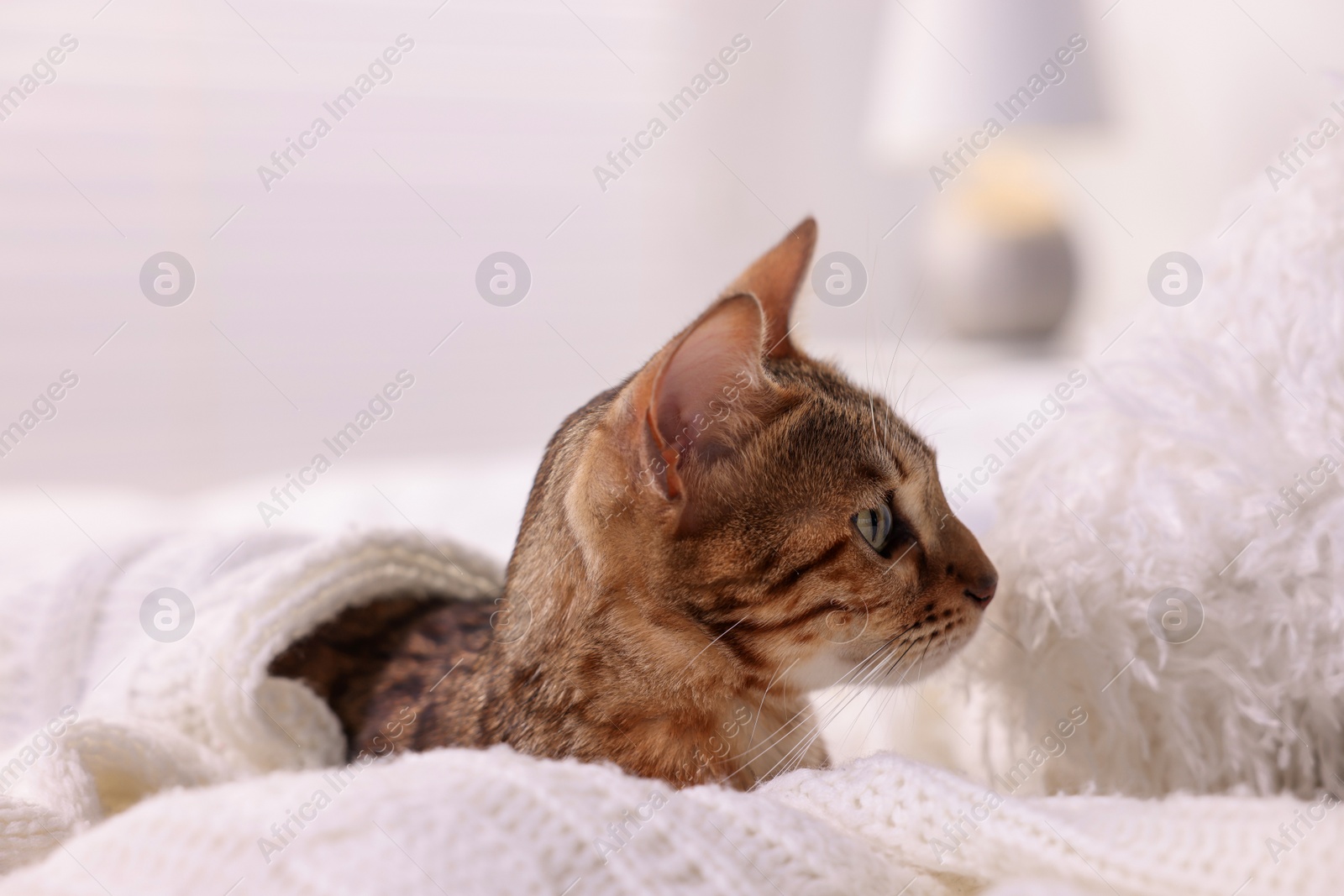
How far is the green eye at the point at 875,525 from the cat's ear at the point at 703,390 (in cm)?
12

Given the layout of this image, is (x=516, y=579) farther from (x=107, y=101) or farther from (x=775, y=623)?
(x=107, y=101)

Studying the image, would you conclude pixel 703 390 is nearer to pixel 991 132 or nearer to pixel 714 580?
pixel 714 580

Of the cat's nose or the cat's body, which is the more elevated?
the cat's nose

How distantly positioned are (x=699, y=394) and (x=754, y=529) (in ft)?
0.37

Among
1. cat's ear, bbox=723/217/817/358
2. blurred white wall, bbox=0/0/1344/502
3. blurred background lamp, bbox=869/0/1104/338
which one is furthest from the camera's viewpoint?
blurred white wall, bbox=0/0/1344/502

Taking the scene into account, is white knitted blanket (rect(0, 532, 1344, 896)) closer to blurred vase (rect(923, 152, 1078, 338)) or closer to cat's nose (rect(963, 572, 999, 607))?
cat's nose (rect(963, 572, 999, 607))

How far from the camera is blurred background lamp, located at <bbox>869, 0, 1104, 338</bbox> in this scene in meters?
3.03

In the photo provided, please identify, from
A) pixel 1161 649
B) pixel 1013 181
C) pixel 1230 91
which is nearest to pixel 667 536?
pixel 1161 649

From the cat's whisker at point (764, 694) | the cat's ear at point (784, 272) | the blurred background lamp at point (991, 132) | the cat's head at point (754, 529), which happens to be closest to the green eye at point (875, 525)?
the cat's head at point (754, 529)

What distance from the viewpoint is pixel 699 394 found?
811mm

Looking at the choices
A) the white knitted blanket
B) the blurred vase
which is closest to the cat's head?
the white knitted blanket

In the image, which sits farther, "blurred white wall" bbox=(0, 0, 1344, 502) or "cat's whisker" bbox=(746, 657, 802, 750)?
"blurred white wall" bbox=(0, 0, 1344, 502)

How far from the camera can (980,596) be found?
889 millimetres

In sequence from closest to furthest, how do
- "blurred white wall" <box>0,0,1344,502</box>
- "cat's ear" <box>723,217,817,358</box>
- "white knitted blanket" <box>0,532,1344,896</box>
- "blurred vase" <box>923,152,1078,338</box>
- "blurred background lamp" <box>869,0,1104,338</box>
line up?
"white knitted blanket" <box>0,532,1344,896</box>, "cat's ear" <box>723,217,817,358</box>, "blurred background lamp" <box>869,0,1104,338</box>, "blurred vase" <box>923,152,1078,338</box>, "blurred white wall" <box>0,0,1344,502</box>
